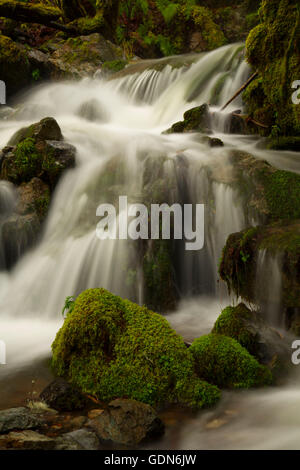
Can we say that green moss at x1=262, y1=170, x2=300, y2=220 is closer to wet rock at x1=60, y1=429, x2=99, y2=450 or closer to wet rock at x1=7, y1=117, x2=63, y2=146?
wet rock at x1=60, y1=429, x2=99, y2=450

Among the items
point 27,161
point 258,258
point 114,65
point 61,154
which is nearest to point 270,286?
point 258,258

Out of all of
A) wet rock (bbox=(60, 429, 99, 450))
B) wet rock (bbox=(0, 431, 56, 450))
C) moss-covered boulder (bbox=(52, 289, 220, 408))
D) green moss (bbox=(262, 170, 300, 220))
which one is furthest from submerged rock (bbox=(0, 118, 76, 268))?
wet rock (bbox=(60, 429, 99, 450))

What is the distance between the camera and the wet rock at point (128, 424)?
2502mm

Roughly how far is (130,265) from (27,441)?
3.38 meters

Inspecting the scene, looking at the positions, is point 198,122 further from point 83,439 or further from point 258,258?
point 83,439

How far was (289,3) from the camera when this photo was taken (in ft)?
18.8

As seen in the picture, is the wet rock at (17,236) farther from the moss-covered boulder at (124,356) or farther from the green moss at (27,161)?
the moss-covered boulder at (124,356)

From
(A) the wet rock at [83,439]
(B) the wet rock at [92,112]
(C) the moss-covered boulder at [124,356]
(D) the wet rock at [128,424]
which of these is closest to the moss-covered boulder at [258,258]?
(C) the moss-covered boulder at [124,356]

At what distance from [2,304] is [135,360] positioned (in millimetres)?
3458

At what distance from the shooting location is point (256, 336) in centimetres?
358

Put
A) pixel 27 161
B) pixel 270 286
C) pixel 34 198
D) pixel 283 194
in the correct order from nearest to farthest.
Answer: pixel 270 286 → pixel 283 194 → pixel 34 198 → pixel 27 161

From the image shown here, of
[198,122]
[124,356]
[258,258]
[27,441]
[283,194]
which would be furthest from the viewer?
[198,122]
